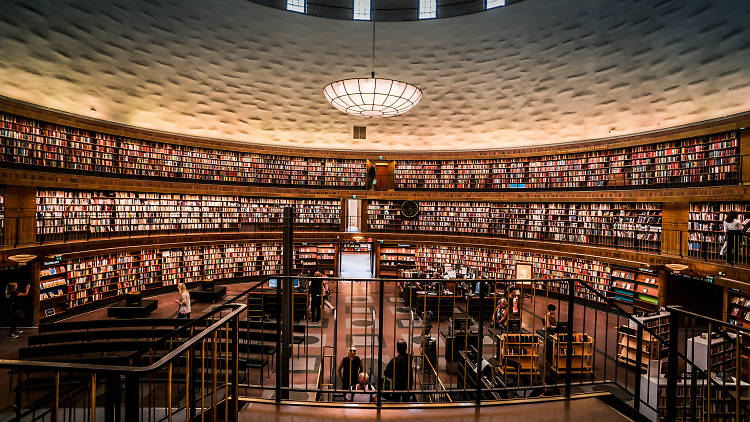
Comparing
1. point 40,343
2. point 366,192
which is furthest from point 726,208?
point 40,343

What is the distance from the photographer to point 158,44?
17.9ft

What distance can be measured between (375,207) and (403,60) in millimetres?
8943

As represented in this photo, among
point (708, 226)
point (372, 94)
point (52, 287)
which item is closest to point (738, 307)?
point (708, 226)

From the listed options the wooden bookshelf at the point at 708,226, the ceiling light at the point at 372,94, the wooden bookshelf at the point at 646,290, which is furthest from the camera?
the wooden bookshelf at the point at 646,290

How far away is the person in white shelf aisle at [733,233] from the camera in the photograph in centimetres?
709

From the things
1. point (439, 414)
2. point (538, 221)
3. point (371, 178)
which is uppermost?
point (371, 178)

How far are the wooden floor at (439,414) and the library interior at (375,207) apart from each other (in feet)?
0.08

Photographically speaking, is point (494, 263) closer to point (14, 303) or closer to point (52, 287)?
point (52, 287)

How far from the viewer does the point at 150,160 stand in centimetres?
1098

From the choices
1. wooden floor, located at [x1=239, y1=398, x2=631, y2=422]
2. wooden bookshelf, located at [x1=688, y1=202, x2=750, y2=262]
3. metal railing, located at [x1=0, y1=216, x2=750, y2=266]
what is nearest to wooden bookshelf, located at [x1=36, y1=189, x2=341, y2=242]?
metal railing, located at [x1=0, y1=216, x2=750, y2=266]

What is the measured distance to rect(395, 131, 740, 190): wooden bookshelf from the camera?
825cm

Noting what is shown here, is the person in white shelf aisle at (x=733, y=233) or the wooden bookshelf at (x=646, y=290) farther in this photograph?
the wooden bookshelf at (x=646, y=290)

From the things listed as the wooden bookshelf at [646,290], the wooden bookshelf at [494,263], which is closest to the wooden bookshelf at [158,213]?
the wooden bookshelf at [494,263]

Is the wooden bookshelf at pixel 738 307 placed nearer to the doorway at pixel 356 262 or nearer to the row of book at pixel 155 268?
the doorway at pixel 356 262
